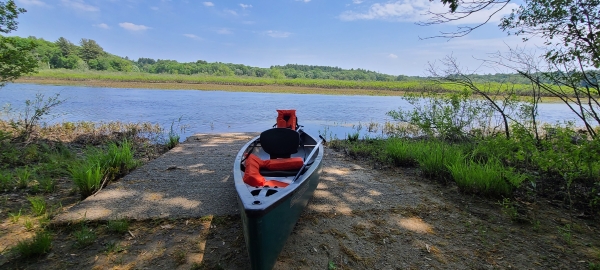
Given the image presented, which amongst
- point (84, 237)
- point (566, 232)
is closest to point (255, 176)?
point (84, 237)

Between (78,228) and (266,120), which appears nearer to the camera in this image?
(78,228)

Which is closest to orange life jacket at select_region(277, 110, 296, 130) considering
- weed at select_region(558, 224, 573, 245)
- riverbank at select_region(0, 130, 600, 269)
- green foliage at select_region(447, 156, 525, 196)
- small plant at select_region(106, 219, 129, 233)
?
riverbank at select_region(0, 130, 600, 269)

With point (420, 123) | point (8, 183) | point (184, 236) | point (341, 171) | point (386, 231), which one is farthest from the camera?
point (420, 123)

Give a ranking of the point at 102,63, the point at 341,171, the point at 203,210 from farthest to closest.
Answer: the point at 102,63 → the point at 341,171 → the point at 203,210

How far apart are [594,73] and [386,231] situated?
3.45m

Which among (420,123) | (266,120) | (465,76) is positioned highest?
(465,76)

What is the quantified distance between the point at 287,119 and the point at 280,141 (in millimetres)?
2160

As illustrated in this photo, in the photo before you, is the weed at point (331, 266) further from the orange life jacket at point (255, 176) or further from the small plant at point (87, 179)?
the small plant at point (87, 179)

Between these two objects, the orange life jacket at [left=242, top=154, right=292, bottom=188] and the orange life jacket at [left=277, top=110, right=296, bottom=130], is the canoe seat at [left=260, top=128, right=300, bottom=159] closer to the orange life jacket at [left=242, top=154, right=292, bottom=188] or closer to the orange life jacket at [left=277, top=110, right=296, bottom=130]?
the orange life jacket at [left=242, top=154, right=292, bottom=188]

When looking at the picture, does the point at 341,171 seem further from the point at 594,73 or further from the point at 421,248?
the point at 594,73

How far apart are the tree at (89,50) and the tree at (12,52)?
6773 cm

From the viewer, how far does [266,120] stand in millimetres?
13992

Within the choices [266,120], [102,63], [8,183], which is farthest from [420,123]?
[102,63]

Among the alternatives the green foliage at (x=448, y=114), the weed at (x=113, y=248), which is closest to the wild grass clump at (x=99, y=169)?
the weed at (x=113, y=248)
